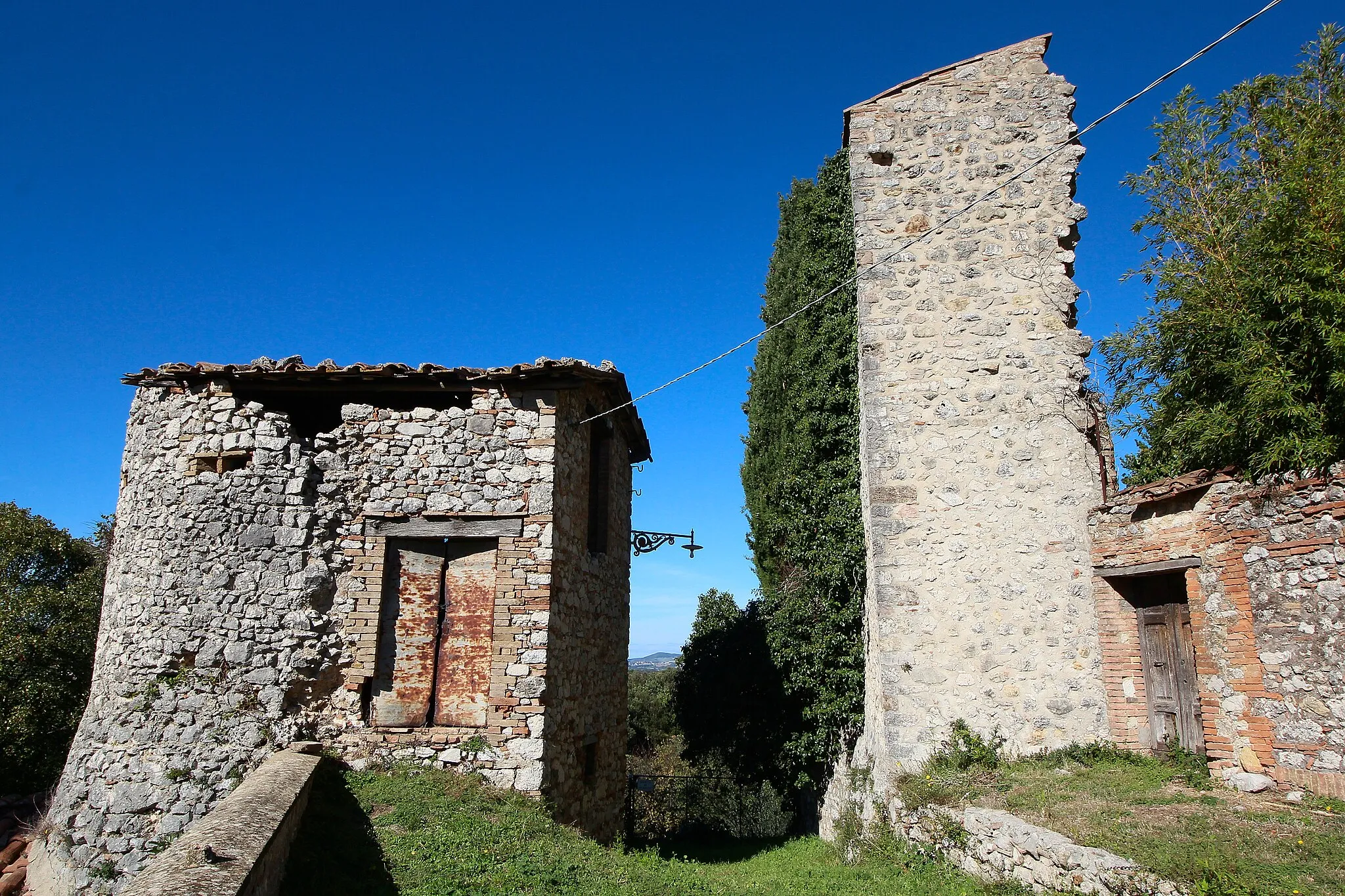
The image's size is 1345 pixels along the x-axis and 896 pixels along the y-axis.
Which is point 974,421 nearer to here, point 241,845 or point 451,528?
point 451,528

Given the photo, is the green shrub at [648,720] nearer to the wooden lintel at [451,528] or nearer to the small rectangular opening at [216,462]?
the wooden lintel at [451,528]

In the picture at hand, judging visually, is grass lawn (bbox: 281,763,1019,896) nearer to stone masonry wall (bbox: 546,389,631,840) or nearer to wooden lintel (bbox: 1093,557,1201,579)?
stone masonry wall (bbox: 546,389,631,840)

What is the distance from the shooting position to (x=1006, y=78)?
9641mm

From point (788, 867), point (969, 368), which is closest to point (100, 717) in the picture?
point (788, 867)

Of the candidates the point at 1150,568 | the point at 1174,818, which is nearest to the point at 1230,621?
the point at 1150,568

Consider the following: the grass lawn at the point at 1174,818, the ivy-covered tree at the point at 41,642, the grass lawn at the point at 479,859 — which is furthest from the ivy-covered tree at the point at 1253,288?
the ivy-covered tree at the point at 41,642

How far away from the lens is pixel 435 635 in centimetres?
861

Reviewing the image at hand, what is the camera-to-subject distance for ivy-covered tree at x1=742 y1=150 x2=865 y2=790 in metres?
10.2

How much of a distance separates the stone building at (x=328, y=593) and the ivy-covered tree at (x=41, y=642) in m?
7.78

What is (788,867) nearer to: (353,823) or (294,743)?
(353,823)

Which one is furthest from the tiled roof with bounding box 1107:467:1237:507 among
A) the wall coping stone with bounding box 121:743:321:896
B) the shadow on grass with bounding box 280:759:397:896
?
the wall coping stone with bounding box 121:743:321:896

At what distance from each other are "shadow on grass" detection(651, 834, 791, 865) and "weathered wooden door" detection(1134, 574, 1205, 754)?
19.3 ft

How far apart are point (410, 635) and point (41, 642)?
10.9 meters

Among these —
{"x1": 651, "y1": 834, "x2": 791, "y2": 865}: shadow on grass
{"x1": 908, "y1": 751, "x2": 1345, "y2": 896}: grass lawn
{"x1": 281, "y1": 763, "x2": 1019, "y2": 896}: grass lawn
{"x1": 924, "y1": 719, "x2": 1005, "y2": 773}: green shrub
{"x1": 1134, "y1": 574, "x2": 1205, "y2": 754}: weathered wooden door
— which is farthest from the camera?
{"x1": 651, "y1": 834, "x2": 791, "y2": 865}: shadow on grass
